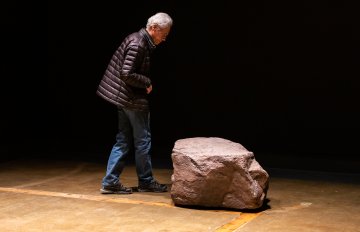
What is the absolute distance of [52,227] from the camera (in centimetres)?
500

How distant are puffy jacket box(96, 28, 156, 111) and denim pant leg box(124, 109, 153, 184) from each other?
0.08 meters

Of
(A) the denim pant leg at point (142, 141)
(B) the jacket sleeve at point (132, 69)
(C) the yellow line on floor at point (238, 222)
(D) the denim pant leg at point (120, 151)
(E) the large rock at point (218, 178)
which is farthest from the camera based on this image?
(D) the denim pant leg at point (120, 151)

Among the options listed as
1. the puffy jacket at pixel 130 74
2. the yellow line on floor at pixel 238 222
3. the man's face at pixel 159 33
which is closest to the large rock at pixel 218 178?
the yellow line on floor at pixel 238 222

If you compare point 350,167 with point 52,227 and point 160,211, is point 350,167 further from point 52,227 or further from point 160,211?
point 52,227

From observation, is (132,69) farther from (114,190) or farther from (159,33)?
(114,190)

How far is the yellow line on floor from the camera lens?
4.94 meters

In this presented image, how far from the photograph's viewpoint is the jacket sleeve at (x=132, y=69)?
588 cm

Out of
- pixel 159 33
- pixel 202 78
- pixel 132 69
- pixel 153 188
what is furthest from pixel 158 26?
pixel 202 78

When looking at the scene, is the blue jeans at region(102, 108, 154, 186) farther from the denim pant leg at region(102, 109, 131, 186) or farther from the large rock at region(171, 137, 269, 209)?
the large rock at region(171, 137, 269, 209)

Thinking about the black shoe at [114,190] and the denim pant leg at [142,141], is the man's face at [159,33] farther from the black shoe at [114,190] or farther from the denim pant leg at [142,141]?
the black shoe at [114,190]

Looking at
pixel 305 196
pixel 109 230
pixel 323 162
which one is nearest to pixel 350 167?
pixel 323 162

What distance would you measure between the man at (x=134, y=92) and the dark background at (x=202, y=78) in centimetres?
160

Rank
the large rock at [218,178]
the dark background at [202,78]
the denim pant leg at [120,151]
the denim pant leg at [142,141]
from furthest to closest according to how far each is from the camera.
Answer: the dark background at [202,78]
the denim pant leg at [120,151]
the denim pant leg at [142,141]
the large rock at [218,178]

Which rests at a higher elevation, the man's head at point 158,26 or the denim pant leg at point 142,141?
the man's head at point 158,26
